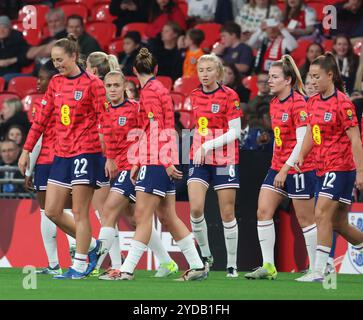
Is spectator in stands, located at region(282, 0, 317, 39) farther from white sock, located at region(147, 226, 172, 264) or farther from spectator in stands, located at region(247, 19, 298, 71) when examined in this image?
white sock, located at region(147, 226, 172, 264)

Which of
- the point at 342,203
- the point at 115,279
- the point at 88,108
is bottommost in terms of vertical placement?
the point at 115,279

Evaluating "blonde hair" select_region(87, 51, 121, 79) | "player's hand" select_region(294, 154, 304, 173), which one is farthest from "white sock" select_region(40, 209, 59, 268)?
"player's hand" select_region(294, 154, 304, 173)

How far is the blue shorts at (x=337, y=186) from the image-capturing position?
11338 mm

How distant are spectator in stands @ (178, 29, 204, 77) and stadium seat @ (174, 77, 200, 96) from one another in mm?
208

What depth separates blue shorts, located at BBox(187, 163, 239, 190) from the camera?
12.4 metres

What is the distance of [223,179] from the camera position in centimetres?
1243

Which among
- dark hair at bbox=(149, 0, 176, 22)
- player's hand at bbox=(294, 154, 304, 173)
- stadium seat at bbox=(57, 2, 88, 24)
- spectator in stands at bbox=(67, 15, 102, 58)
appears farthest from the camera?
stadium seat at bbox=(57, 2, 88, 24)

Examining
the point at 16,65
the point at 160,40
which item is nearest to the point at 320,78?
the point at 160,40

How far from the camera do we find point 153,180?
11.2m

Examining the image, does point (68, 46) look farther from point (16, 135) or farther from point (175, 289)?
point (16, 135)

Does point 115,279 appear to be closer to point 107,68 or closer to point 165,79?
point 107,68

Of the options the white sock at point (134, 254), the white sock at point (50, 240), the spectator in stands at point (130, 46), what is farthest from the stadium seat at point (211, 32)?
the white sock at point (134, 254)

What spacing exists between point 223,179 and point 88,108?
1.73 m

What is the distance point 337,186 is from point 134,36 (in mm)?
8155
